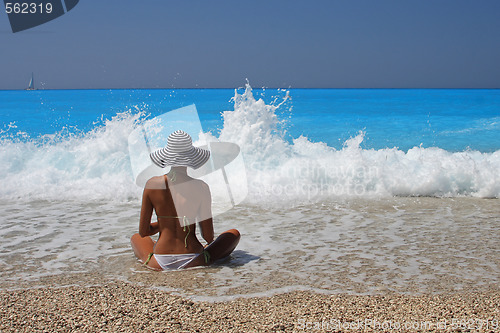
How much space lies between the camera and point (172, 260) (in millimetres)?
4031

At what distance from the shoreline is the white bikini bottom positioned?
19.8 inches

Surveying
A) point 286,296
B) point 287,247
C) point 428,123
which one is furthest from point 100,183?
point 428,123

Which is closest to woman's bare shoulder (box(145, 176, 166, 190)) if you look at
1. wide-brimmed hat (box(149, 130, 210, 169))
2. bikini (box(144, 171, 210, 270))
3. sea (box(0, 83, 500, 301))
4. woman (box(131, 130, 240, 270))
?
woman (box(131, 130, 240, 270))

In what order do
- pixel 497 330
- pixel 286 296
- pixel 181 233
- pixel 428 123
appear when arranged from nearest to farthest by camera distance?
pixel 497 330, pixel 286 296, pixel 181 233, pixel 428 123

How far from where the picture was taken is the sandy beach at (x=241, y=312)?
109 inches

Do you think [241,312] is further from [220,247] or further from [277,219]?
[277,219]

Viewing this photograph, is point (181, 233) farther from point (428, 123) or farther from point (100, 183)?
point (428, 123)

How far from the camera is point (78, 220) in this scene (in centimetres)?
604

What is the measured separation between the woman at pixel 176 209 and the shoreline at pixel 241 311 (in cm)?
55

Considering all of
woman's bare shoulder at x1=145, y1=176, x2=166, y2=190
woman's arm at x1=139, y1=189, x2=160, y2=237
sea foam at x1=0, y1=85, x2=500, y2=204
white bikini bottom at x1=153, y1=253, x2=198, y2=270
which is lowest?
sea foam at x1=0, y1=85, x2=500, y2=204

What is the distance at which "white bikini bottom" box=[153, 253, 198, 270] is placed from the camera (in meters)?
4.01

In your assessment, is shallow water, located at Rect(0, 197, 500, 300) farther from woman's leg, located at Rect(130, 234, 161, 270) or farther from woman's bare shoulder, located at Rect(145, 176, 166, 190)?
woman's bare shoulder, located at Rect(145, 176, 166, 190)

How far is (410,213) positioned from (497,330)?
12.7ft

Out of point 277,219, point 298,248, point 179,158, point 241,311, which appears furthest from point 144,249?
point 277,219
